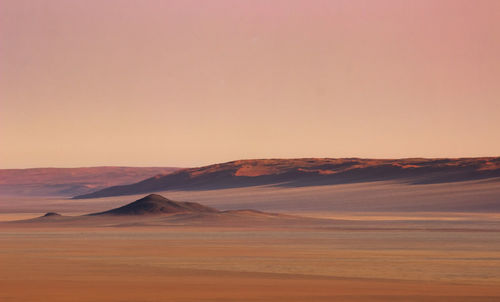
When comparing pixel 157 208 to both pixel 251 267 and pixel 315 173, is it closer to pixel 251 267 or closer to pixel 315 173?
pixel 251 267

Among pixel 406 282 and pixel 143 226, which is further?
pixel 143 226

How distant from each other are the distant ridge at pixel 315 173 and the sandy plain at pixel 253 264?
247 feet

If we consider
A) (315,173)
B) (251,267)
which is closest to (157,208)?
(251,267)

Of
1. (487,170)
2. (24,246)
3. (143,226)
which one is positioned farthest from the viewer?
(487,170)

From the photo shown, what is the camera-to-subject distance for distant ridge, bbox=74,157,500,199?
120 metres

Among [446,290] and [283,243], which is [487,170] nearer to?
[283,243]

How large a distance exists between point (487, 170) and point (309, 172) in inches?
1278

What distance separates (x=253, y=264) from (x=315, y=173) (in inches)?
4575

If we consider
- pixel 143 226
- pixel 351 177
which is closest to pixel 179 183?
pixel 351 177

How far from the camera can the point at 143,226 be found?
50.3 metres

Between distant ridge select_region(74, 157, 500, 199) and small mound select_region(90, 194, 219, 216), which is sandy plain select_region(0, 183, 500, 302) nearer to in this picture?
small mound select_region(90, 194, 219, 216)

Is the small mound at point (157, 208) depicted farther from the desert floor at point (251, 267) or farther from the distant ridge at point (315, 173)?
the distant ridge at point (315, 173)

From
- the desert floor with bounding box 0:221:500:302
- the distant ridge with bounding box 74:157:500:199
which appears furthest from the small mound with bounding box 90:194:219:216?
the distant ridge with bounding box 74:157:500:199

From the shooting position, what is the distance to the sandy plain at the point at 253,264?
18500mm
